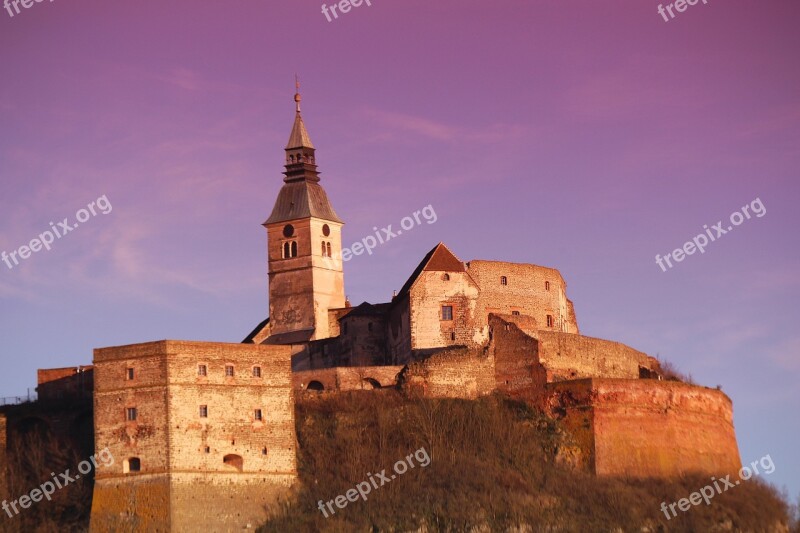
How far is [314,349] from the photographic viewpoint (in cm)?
9450

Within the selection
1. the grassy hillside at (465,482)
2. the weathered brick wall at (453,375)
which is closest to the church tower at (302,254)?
the weathered brick wall at (453,375)

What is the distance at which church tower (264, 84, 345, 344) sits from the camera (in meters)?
96.7

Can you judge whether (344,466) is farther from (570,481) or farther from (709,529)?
(709,529)

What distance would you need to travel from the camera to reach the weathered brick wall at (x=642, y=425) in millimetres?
84250

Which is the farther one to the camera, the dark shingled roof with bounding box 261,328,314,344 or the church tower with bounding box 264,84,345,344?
the church tower with bounding box 264,84,345,344

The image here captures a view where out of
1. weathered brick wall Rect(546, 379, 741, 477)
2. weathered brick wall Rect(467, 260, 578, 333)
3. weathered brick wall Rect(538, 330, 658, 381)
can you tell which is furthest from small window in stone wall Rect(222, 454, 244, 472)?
weathered brick wall Rect(467, 260, 578, 333)

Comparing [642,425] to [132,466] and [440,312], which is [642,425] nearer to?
[440,312]

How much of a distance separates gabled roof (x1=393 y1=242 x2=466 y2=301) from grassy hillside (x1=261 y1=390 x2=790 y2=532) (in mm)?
7773

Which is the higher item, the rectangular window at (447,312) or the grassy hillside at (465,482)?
the rectangular window at (447,312)

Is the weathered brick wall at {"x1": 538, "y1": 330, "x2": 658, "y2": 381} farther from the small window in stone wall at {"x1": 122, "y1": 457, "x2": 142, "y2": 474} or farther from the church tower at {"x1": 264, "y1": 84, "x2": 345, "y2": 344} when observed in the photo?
the small window in stone wall at {"x1": 122, "y1": 457, "x2": 142, "y2": 474}

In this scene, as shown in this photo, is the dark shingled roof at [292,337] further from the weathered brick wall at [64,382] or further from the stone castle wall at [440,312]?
the weathered brick wall at [64,382]

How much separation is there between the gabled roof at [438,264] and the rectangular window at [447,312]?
6.01ft

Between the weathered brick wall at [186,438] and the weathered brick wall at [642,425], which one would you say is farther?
the weathered brick wall at [642,425]

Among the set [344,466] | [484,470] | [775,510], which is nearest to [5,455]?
[344,466]
